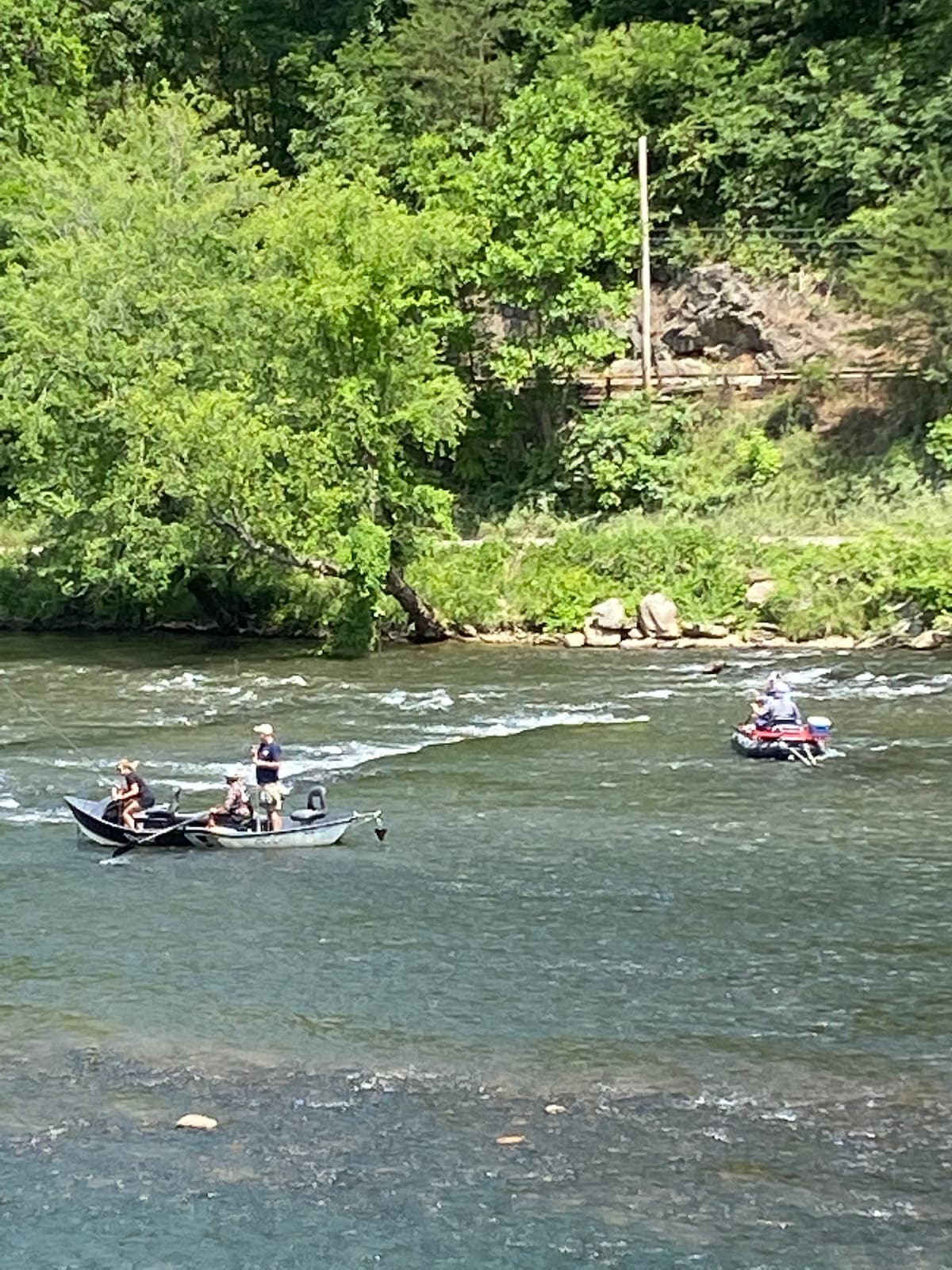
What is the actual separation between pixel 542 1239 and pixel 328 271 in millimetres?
30414

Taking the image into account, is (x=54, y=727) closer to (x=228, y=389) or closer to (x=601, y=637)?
(x=228, y=389)

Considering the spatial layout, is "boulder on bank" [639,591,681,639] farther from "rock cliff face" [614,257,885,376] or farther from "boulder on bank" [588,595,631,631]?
"rock cliff face" [614,257,885,376]

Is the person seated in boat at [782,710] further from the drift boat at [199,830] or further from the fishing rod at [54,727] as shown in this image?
the fishing rod at [54,727]

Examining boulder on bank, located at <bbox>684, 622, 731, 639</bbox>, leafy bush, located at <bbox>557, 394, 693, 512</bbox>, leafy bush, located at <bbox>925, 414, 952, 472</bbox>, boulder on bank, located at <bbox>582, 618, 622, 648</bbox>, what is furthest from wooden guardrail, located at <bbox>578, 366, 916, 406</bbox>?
boulder on bank, located at <bbox>684, 622, 731, 639</bbox>

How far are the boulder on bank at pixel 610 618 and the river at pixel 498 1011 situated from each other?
10.2m

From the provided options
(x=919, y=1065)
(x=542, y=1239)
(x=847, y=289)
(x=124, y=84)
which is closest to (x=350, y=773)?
(x=919, y=1065)

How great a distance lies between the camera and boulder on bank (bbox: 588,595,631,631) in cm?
4234

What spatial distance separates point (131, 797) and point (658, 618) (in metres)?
20.2

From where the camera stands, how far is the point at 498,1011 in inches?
695

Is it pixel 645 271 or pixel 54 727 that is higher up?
pixel 645 271

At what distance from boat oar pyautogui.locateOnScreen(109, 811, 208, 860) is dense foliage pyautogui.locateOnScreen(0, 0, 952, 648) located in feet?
53.8

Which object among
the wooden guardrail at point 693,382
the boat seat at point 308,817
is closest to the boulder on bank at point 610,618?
the wooden guardrail at point 693,382

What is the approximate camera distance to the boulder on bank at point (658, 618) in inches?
1658

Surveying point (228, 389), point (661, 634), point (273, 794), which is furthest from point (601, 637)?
point (273, 794)
